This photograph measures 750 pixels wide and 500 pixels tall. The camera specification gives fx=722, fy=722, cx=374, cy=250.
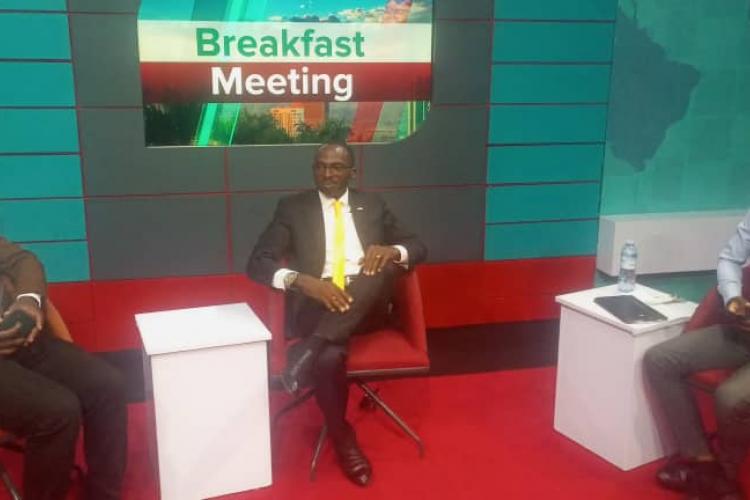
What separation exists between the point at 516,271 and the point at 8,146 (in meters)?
3.00

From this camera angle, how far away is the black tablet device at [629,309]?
9.45 ft

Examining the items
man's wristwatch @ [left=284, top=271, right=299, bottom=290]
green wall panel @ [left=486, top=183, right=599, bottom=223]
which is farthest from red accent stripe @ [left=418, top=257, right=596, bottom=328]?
man's wristwatch @ [left=284, top=271, right=299, bottom=290]

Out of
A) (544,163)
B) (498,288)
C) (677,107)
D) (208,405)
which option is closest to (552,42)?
(544,163)

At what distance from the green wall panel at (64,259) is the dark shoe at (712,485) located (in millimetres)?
3149

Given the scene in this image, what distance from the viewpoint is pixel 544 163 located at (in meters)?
4.45

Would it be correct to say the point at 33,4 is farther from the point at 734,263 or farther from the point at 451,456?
the point at 734,263

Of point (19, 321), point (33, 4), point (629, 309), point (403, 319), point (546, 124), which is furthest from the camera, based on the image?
point (546, 124)

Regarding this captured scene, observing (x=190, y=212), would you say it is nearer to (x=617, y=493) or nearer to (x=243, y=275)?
(x=243, y=275)

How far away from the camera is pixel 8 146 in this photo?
146 inches

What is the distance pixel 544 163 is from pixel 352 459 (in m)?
2.37

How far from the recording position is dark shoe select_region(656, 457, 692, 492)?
2.77m

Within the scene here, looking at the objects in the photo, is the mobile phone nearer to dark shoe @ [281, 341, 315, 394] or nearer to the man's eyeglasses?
dark shoe @ [281, 341, 315, 394]

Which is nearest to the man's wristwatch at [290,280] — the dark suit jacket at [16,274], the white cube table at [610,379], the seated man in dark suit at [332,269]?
the seated man in dark suit at [332,269]

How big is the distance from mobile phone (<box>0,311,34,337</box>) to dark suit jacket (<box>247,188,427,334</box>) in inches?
34.3
